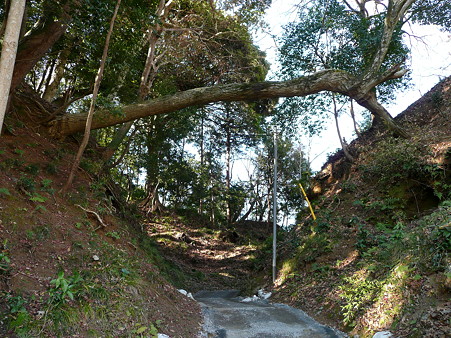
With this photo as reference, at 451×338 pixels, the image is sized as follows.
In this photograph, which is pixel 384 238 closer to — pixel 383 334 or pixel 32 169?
pixel 383 334

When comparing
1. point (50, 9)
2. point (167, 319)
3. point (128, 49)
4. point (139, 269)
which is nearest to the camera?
point (167, 319)

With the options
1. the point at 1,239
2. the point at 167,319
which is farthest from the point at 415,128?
the point at 1,239

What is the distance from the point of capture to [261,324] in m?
6.30

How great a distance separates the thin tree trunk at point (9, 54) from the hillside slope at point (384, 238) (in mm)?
5838

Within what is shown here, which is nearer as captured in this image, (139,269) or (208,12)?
(139,269)

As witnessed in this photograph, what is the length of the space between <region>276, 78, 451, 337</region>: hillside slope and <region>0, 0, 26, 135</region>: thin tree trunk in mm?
5838

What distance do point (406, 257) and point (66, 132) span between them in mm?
8758

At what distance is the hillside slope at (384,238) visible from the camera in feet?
16.3

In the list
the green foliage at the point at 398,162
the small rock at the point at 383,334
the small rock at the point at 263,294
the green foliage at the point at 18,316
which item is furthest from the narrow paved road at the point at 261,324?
the green foliage at the point at 398,162

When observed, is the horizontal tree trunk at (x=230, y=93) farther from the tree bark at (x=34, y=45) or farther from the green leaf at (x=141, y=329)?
the green leaf at (x=141, y=329)

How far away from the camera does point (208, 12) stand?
37.1 ft

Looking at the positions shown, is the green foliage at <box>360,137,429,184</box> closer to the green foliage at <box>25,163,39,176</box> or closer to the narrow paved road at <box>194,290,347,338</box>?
the narrow paved road at <box>194,290,347,338</box>

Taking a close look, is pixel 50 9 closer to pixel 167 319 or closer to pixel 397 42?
pixel 167 319

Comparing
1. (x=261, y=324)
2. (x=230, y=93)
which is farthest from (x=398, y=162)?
(x=261, y=324)
